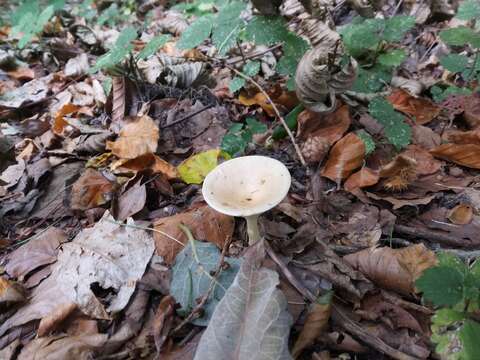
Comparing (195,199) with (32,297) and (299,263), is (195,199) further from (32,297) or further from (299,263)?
(32,297)

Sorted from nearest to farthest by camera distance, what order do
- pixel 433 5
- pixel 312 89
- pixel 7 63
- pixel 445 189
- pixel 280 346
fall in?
pixel 280 346 < pixel 445 189 < pixel 312 89 < pixel 433 5 < pixel 7 63

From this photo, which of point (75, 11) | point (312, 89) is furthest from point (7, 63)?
point (312, 89)

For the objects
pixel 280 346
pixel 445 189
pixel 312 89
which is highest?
pixel 312 89

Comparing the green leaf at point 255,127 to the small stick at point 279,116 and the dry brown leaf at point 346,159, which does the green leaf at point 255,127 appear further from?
the dry brown leaf at point 346,159

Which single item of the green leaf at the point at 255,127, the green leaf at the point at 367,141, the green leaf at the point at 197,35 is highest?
the green leaf at the point at 197,35

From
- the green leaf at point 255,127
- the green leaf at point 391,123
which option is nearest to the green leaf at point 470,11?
the green leaf at point 391,123

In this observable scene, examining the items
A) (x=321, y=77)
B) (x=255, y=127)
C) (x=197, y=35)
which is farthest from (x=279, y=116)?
(x=197, y=35)
